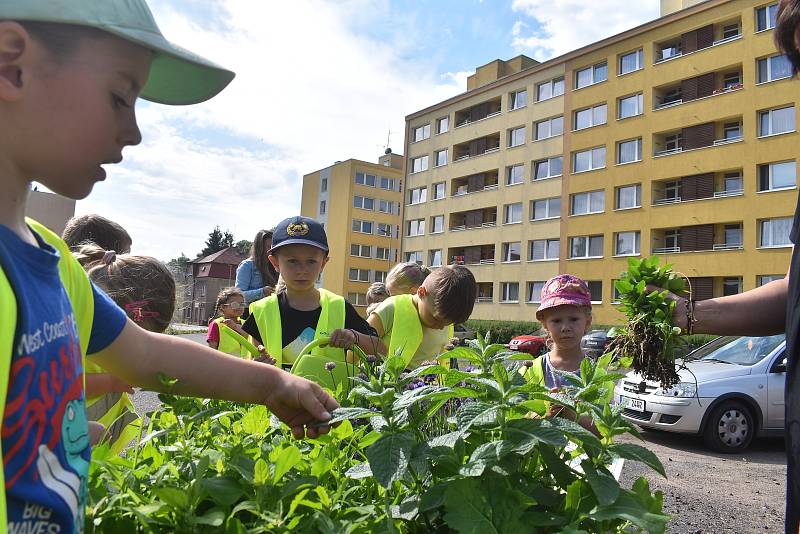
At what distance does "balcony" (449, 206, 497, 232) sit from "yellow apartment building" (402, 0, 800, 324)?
0.41 ft

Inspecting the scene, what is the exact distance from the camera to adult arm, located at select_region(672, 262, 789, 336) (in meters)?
1.89

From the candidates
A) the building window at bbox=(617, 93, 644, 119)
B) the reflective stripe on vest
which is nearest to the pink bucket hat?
the reflective stripe on vest

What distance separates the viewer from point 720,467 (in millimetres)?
6562

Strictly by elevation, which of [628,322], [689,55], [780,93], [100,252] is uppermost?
[689,55]

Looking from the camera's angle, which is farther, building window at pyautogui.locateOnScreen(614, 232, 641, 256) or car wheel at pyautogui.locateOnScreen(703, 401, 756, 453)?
building window at pyautogui.locateOnScreen(614, 232, 641, 256)

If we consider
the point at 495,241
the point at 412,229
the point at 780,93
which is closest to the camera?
the point at 780,93

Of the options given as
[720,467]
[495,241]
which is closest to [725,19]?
[495,241]

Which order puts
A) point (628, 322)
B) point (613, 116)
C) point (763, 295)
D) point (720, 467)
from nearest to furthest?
point (763, 295)
point (628, 322)
point (720, 467)
point (613, 116)

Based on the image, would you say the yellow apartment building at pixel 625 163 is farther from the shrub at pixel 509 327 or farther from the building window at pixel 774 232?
the shrub at pixel 509 327

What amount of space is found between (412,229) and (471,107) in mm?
10002

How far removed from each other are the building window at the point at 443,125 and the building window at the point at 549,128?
28.2 ft

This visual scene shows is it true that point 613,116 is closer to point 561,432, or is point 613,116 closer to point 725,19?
point 725,19

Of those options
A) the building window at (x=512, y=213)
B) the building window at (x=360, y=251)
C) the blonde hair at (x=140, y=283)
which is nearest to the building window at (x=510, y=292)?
the building window at (x=512, y=213)

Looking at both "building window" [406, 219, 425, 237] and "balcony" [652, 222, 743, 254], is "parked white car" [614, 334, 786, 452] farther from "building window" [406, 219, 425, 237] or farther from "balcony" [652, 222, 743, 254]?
"building window" [406, 219, 425, 237]
